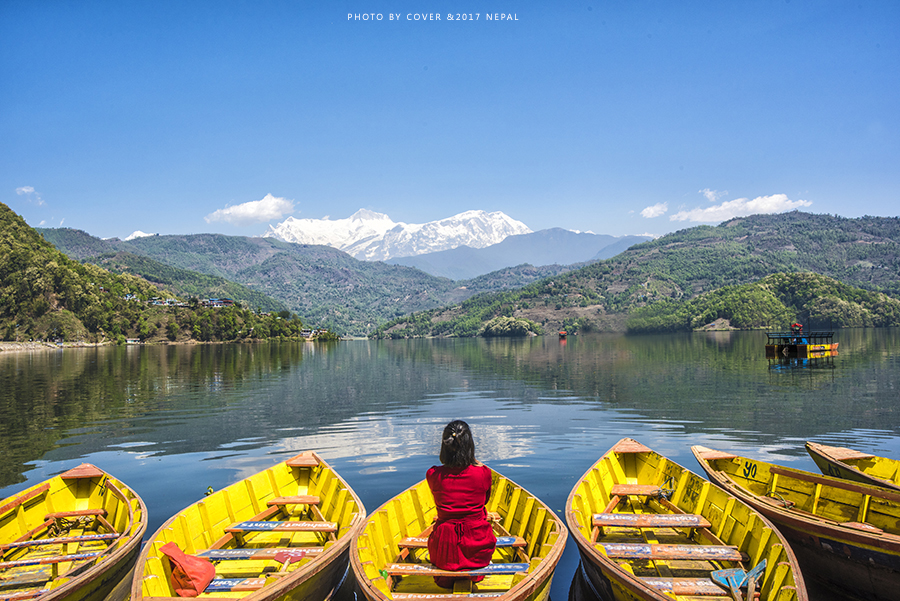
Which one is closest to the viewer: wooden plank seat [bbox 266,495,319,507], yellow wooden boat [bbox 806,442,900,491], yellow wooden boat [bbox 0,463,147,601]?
yellow wooden boat [bbox 0,463,147,601]

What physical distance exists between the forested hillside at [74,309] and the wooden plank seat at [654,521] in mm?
170736

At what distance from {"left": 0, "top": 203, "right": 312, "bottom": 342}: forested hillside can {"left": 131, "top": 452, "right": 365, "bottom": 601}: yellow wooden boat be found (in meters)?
164

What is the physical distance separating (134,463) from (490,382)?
1341 inches

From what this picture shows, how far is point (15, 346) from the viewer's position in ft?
422

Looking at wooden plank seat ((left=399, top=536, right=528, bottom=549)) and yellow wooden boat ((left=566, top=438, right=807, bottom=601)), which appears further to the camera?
wooden plank seat ((left=399, top=536, right=528, bottom=549))

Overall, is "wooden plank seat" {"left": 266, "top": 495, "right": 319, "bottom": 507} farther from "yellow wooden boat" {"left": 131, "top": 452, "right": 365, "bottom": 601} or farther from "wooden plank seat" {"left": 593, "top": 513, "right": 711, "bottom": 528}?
"wooden plank seat" {"left": 593, "top": 513, "right": 711, "bottom": 528}

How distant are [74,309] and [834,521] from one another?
613 ft

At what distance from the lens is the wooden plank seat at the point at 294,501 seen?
→ 1216cm

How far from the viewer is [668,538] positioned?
10953 millimetres

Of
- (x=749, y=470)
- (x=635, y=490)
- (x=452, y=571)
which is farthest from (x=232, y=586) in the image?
(x=749, y=470)

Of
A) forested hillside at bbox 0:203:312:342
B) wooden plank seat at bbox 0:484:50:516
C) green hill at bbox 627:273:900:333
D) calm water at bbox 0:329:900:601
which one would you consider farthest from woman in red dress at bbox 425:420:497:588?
green hill at bbox 627:273:900:333

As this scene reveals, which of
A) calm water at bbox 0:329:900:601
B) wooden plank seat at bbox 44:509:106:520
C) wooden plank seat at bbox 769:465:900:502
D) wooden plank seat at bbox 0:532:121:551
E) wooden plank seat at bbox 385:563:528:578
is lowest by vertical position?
calm water at bbox 0:329:900:601

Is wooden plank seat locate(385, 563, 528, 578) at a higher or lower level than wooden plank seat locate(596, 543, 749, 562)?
higher

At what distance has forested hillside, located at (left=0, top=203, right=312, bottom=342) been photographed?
142 meters
